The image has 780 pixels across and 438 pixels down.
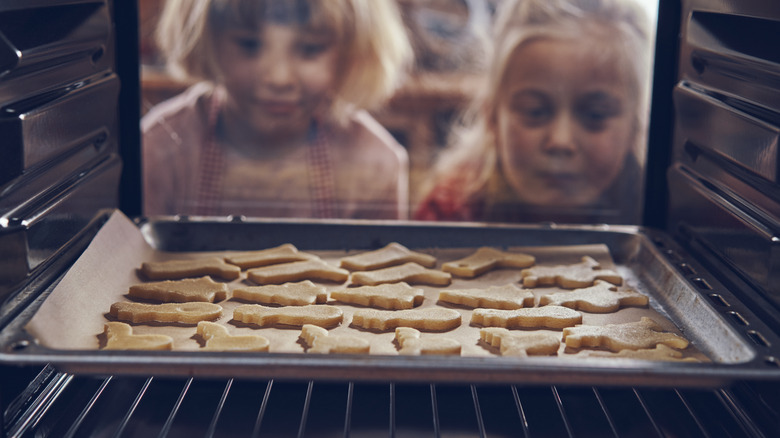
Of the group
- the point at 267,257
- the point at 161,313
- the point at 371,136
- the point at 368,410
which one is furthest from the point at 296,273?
the point at 371,136

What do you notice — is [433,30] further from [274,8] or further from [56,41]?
[56,41]

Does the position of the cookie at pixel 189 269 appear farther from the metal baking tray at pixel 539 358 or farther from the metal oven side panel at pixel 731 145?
the metal oven side panel at pixel 731 145

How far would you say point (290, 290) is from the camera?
1.68 meters

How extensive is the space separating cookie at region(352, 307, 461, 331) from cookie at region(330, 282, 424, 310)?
0.26 ft

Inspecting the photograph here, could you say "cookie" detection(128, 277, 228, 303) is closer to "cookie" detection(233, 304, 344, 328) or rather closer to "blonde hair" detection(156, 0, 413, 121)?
"cookie" detection(233, 304, 344, 328)

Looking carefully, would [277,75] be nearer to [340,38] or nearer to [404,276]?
[340,38]

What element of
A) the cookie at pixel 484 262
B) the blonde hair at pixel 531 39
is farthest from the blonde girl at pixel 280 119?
the cookie at pixel 484 262

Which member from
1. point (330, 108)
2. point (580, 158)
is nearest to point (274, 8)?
point (330, 108)

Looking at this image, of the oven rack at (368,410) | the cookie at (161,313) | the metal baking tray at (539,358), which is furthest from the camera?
the cookie at (161,313)

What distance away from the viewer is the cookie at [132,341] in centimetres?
134

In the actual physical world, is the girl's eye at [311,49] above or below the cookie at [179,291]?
above

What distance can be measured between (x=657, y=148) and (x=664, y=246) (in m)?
0.27

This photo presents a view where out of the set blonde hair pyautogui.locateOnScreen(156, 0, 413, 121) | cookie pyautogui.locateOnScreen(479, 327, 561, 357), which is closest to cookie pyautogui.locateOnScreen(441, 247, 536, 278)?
cookie pyautogui.locateOnScreen(479, 327, 561, 357)

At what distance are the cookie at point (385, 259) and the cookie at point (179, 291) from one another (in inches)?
12.5
